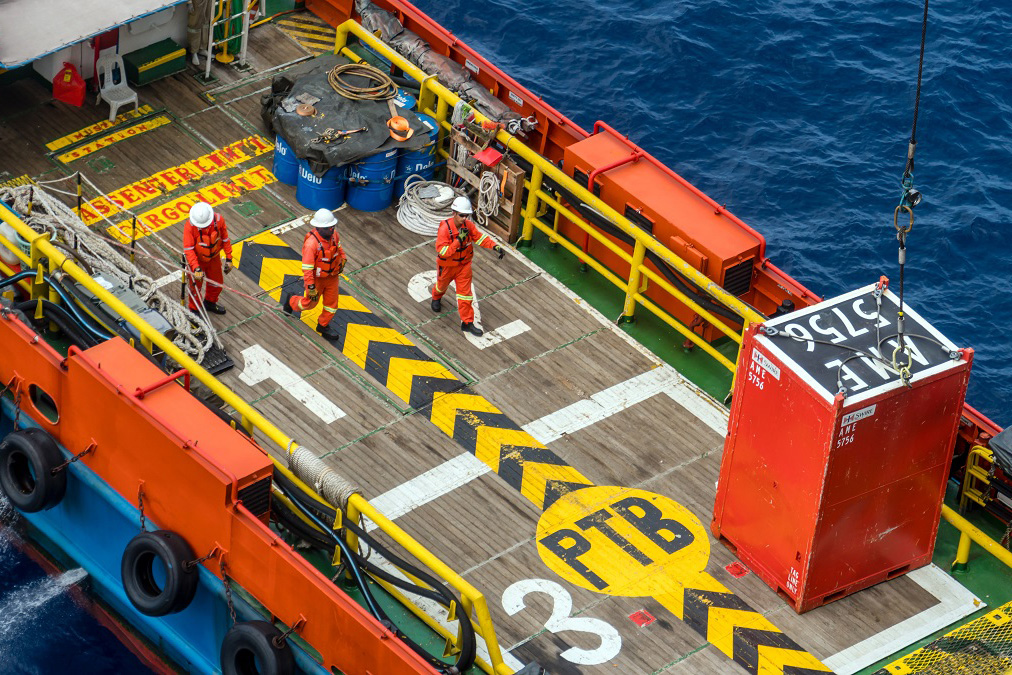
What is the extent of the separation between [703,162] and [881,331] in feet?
38.7

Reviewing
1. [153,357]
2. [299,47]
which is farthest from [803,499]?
[299,47]

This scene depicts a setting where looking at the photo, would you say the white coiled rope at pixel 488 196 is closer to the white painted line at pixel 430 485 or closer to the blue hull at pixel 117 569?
the white painted line at pixel 430 485

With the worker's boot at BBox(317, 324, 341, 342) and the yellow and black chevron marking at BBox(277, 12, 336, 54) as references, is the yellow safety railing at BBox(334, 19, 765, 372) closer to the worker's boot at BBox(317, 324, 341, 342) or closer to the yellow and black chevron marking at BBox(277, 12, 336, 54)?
the yellow and black chevron marking at BBox(277, 12, 336, 54)

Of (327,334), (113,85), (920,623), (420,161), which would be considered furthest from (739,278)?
(113,85)

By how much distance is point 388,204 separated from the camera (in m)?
19.7

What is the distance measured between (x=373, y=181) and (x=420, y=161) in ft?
2.04

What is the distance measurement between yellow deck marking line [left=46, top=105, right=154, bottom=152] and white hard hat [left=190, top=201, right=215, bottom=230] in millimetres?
3420

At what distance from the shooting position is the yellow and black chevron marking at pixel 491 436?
15.2m

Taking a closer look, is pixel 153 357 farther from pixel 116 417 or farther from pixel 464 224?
pixel 464 224

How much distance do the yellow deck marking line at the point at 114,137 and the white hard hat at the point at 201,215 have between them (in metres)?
3.15

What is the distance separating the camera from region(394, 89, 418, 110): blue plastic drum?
19.8m

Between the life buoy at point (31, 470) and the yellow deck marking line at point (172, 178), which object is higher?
the yellow deck marking line at point (172, 178)

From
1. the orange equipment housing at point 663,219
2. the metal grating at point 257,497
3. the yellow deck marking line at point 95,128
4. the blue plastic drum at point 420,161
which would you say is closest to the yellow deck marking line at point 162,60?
the yellow deck marking line at point 95,128

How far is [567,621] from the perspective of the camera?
15.2 metres
